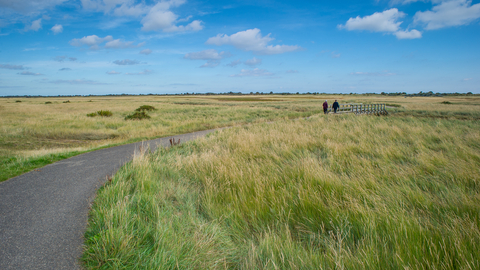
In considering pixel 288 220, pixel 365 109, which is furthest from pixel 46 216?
pixel 365 109

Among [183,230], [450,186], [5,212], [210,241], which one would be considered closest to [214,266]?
[210,241]

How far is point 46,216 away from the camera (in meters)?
3.98

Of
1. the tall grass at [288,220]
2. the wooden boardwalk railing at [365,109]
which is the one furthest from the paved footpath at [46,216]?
the wooden boardwalk railing at [365,109]

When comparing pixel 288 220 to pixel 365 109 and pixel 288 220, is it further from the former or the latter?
pixel 365 109

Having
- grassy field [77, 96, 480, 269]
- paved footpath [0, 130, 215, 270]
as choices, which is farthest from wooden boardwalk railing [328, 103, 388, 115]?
paved footpath [0, 130, 215, 270]

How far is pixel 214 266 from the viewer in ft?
9.53

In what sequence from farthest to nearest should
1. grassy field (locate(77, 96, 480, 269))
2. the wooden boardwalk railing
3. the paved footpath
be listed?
the wooden boardwalk railing
the paved footpath
grassy field (locate(77, 96, 480, 269))

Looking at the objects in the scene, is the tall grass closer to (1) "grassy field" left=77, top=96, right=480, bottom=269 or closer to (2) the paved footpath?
(1) "grassy field" left=77, top=96, right=480, bottom=269

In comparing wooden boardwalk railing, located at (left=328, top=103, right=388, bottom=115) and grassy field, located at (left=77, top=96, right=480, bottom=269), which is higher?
wooden boardwalk railing, located at (left=328, top=103, right=388, bottom=115)

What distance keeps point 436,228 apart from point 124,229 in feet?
14.5

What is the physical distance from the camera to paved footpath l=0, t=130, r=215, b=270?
119 inches

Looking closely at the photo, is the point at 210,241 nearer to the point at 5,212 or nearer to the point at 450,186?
the point at 5,212

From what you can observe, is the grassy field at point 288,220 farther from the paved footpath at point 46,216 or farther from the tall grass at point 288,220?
the paved footpath at point 46,216

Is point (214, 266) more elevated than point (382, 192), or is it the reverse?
point (382, 192)
